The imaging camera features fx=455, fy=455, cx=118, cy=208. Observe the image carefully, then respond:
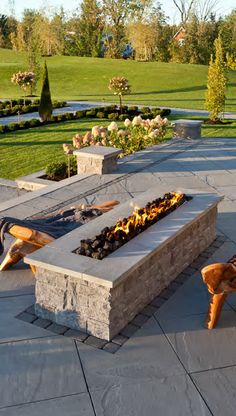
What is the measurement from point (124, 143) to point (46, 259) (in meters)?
9.42

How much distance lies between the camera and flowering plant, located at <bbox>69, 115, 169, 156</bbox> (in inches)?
502

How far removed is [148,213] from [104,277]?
1.83 m

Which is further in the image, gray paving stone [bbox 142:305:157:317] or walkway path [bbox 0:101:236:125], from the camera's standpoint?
walkway path [bbox 0:101:236:125]

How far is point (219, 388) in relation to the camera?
13.4 feet

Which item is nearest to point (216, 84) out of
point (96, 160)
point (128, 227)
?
point (96, 160)

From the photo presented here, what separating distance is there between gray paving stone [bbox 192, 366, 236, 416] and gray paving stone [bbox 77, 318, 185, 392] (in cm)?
23

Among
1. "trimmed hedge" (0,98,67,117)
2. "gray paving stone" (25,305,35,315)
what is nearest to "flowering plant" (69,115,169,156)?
"gray paving stone" (25,305,35,315)

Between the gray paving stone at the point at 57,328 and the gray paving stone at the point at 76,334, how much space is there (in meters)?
0.05

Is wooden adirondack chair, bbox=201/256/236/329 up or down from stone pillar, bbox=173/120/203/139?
down

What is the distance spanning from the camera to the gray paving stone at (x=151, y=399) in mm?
3789

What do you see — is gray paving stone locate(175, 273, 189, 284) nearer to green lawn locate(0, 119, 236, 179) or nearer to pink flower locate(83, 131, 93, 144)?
pink flower locate(83, 131, 93, 144)

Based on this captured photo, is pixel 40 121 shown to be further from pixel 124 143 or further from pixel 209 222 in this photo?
pixel 209 222

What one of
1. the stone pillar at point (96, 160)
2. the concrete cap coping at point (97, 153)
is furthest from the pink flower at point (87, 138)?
the concrete cap coping at point (97, 153)

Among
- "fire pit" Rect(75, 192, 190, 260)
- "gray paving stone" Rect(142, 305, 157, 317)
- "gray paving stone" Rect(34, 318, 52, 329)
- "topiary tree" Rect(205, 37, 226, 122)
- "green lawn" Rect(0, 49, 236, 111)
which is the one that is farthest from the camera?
"green lawn" Rect(0, 49, 236, 111)
